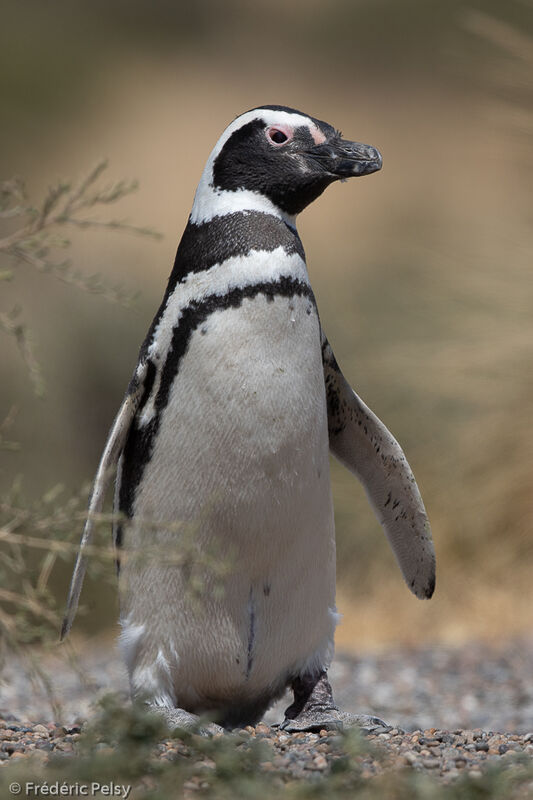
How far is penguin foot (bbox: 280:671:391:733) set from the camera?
91.7 inches

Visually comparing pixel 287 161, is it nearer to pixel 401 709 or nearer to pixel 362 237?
pixel 401 709

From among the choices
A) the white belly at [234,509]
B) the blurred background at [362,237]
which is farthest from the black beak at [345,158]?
the blurred background at [362,237]

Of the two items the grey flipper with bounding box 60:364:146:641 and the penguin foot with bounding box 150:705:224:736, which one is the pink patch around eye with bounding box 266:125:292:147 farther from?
the penguin foot with bounding box 150:705:224:736

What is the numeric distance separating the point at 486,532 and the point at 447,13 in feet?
27.8

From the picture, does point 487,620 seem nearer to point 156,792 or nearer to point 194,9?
point 156,792

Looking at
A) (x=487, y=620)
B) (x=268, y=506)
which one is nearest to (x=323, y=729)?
(x=268, y=506)

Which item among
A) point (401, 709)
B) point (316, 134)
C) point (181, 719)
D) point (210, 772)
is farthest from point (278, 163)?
point (401, 709)

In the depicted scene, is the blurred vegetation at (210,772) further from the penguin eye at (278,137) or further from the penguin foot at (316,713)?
the penguin eye at (278,137)

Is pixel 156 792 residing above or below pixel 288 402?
below

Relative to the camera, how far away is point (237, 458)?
2324 mm

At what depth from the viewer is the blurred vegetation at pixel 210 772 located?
1521 mm

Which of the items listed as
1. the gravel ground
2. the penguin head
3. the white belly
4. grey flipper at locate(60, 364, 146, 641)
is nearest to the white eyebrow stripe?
the penguin head

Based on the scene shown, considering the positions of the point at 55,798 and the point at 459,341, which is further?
the point at 459,341

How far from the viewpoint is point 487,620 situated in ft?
16.7
